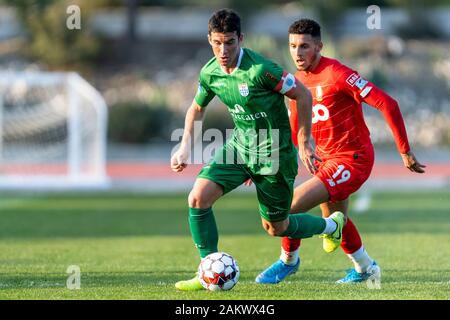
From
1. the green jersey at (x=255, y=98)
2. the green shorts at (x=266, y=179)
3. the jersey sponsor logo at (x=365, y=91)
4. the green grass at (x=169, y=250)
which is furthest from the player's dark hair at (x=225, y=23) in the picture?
the green grass at (x=169, y=250)

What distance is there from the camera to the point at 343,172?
8156mm

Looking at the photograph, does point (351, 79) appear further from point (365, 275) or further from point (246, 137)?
point (365, 275)

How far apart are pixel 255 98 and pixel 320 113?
107 cm

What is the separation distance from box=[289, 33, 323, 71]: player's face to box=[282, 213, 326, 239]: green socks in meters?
1.37

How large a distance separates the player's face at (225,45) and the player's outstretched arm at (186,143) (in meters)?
0.65

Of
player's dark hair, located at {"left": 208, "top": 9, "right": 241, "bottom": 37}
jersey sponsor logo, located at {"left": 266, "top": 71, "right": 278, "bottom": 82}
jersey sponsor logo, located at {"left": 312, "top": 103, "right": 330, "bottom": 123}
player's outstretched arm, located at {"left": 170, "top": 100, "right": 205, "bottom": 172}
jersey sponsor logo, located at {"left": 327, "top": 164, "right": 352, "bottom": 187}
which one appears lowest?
jersey sponsor logo, located at {"left": 327, "top": 164, "right": 352, "bottom": 187}

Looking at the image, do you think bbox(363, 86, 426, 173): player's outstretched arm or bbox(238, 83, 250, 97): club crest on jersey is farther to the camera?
bbox(363, 86, 426, 173): player's outstretched arm

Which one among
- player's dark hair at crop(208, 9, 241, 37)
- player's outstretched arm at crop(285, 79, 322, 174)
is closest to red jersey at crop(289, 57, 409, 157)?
player's outstretched arm at crop(285, 79, 322, 174)

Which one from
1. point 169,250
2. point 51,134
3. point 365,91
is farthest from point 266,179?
point 51,134

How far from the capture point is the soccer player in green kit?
7324 mm

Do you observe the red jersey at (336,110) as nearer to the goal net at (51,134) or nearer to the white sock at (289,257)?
the white sock at (289,257)

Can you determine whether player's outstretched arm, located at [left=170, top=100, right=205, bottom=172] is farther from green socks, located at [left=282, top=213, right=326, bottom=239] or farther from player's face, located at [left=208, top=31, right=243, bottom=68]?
green socks, located at [left=282, top=213, right=326, bottom=239]

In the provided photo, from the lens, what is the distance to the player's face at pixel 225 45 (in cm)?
725
